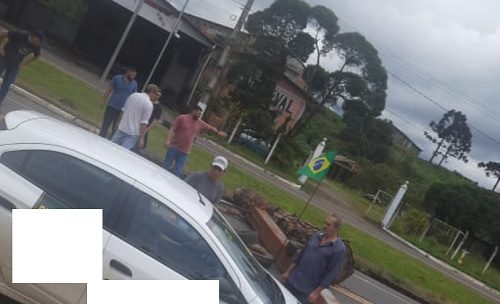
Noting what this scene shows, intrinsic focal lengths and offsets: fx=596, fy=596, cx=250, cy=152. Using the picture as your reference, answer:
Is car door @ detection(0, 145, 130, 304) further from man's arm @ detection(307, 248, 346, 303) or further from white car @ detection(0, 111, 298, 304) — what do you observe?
man's arm @ detection(307, 248, 346, 303)

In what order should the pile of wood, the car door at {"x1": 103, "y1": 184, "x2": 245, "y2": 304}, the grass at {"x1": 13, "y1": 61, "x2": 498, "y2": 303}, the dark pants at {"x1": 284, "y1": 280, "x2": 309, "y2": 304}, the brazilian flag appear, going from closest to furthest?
the car door at {"x1": 103, "y1": 184, "x2": 245, "y2": 304} → the dark pants at {"x1": 284, "y1": 280, "x2": 309, "y2": 304} → the brazilian flag → the pile of wood → the grass at {"x1": 13, "y1": 61, "x2": 498, "y2": 303}

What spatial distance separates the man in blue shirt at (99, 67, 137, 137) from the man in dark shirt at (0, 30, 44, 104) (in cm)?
144

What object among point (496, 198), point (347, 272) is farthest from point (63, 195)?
point (496, 198)

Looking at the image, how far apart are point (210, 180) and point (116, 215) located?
263 centimetres

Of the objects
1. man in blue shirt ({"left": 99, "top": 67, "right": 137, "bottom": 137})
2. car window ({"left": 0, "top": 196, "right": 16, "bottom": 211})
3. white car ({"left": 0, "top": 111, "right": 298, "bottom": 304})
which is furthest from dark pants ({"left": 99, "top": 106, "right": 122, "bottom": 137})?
car window ({"left": 0, "top": 196, "right": 16, "bottom": 211})

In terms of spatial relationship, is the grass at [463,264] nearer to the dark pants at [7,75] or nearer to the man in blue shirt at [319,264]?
the dark pants at [7,75]

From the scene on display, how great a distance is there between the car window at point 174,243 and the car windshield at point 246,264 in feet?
0.64

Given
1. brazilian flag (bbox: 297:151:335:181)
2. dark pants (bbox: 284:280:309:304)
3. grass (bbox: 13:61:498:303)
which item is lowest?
grass (bbox: 13:61:498:303)

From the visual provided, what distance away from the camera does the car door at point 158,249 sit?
14.4 ft

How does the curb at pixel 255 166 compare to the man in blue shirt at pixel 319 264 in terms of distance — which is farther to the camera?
the curb at pixel 255 166

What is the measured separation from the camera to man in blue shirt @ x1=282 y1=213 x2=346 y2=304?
6.30m

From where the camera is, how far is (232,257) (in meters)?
4.67
